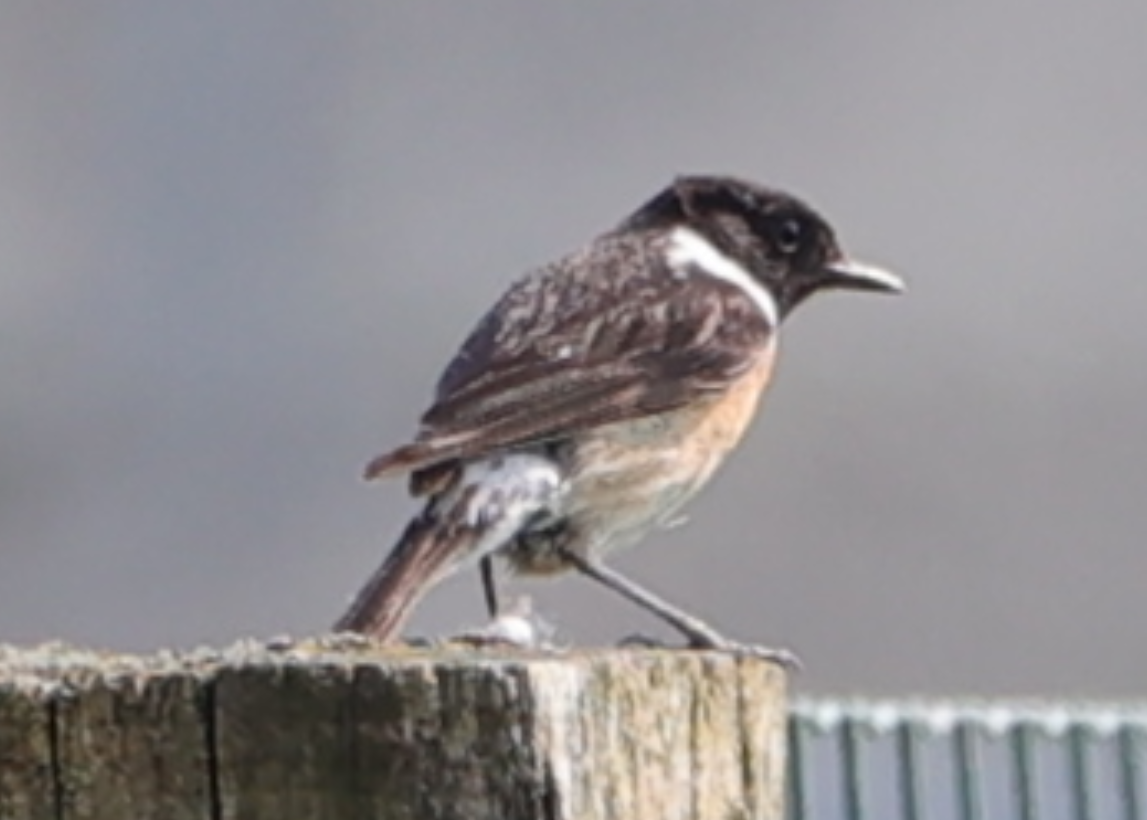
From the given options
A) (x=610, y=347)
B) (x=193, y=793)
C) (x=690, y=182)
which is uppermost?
(x=690, y=182)

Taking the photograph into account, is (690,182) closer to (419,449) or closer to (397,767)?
(419,449)

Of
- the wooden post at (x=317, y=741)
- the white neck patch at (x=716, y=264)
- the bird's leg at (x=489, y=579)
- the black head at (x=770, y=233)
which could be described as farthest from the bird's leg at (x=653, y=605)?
the wooden post at (x=317, y=741)

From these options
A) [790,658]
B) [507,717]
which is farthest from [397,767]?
[790,658]

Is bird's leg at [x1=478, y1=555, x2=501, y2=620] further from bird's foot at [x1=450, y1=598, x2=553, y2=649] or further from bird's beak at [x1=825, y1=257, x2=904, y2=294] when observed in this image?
bird's beak at [x1=825, y1=257, x2=904, y2=294]

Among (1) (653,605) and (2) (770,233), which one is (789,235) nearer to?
(2) (770,233)

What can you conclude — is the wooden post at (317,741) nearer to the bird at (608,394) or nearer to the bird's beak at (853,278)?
the bird at (608,394)

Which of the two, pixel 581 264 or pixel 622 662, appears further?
pixel 581 264

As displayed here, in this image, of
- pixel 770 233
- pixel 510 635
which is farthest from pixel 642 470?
pixel 510 635
